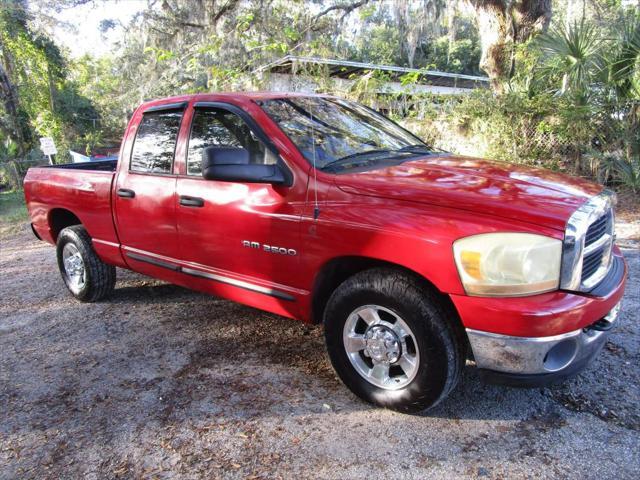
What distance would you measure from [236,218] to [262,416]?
1264mm

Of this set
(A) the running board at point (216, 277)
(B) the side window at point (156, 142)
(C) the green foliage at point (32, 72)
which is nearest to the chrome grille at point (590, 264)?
(A) the running board at point (216, 277)

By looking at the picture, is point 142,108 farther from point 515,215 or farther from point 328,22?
point 328,22

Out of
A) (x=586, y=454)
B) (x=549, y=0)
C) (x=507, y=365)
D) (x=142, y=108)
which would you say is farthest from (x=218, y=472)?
(x=549, y=0)

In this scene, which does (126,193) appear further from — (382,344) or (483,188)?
(483,188)

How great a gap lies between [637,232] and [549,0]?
6695 mm

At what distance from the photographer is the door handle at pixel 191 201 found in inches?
136

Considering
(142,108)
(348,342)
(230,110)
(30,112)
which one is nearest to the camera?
(348,342)

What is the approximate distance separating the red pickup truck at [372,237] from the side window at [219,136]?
0.04ft

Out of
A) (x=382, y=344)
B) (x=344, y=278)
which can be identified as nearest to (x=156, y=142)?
(x=344, y=278)

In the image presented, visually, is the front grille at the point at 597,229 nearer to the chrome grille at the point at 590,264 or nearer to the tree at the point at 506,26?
the chrome grille at the point at 590,264

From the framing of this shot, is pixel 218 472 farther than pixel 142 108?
No

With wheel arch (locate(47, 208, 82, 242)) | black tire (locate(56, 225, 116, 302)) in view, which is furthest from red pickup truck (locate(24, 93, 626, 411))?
wheel arch (locate(47, 208, 82, 242))

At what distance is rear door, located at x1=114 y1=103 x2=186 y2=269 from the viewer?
3.77 metres

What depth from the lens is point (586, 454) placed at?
7.93 ft
